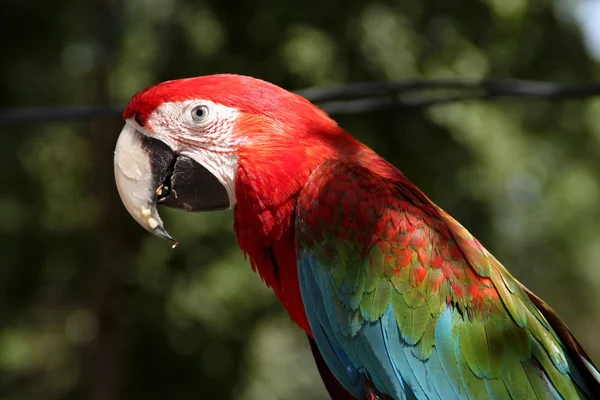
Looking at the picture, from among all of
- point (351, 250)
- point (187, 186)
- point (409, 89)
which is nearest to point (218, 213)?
point (409, 89)

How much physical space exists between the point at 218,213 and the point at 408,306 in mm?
3346

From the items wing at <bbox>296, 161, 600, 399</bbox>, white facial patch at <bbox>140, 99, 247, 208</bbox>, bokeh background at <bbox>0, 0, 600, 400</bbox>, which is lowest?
bokeh background at <bbox>0, 0, 600, 400</bbox>

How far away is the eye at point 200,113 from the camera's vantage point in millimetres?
2164

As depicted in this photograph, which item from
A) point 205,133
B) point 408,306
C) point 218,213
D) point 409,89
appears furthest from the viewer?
point 218,213

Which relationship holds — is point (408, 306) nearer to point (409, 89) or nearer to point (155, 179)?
point (155, 179)

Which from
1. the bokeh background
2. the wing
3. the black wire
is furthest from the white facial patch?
the bokeh background

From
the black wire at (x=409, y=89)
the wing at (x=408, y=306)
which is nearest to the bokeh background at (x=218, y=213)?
the black wire at (x=409, y=89)

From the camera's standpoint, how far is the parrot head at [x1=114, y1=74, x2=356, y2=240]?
2102 millimetres

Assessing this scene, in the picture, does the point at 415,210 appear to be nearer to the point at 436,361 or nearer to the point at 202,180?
the point at 436,361

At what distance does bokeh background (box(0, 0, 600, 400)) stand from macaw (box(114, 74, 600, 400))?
2399 millimetres

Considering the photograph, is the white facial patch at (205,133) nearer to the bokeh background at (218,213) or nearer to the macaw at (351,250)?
the macaw at (351,250)

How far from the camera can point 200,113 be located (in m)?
2.17

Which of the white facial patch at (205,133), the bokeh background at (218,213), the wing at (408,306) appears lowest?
the bokeh background at (218,213)

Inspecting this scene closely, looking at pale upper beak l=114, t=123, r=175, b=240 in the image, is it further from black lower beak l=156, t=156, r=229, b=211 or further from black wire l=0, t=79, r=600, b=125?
black wire l=0, t=79, r=600, b=125
